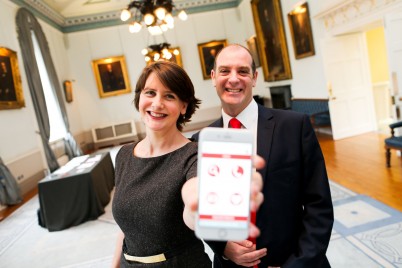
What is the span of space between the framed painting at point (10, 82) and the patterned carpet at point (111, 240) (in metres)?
3.21

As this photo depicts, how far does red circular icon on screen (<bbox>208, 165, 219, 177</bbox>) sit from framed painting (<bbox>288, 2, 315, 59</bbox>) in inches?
328

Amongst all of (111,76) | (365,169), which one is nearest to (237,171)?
(365,169)

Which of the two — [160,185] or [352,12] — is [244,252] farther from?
[352,12]

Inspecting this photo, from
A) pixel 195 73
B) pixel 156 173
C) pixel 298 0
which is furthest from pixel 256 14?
pixel 156 173

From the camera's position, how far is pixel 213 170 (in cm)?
83

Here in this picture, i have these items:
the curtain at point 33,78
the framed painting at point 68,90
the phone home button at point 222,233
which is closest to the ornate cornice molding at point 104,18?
the framed painting at point 68,90

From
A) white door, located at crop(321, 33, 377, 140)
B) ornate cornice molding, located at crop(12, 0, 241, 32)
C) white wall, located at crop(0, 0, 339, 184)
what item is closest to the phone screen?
white door, located at crop(321, 33, 377, 140)

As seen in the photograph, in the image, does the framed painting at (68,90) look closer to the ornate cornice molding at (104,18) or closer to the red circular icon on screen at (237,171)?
the ornate cornice molding at (104,18)

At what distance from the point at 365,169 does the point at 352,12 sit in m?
3.52

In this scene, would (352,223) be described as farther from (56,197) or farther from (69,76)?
(69,76)

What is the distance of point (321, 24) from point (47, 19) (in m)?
9.99

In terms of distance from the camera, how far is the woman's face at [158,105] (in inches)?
52.4

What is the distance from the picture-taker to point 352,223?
3.66m

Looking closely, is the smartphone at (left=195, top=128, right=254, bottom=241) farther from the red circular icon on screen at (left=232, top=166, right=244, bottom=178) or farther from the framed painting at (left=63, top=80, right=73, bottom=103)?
the framed painting at (left=63, top=80, right=73, bottom=103)
